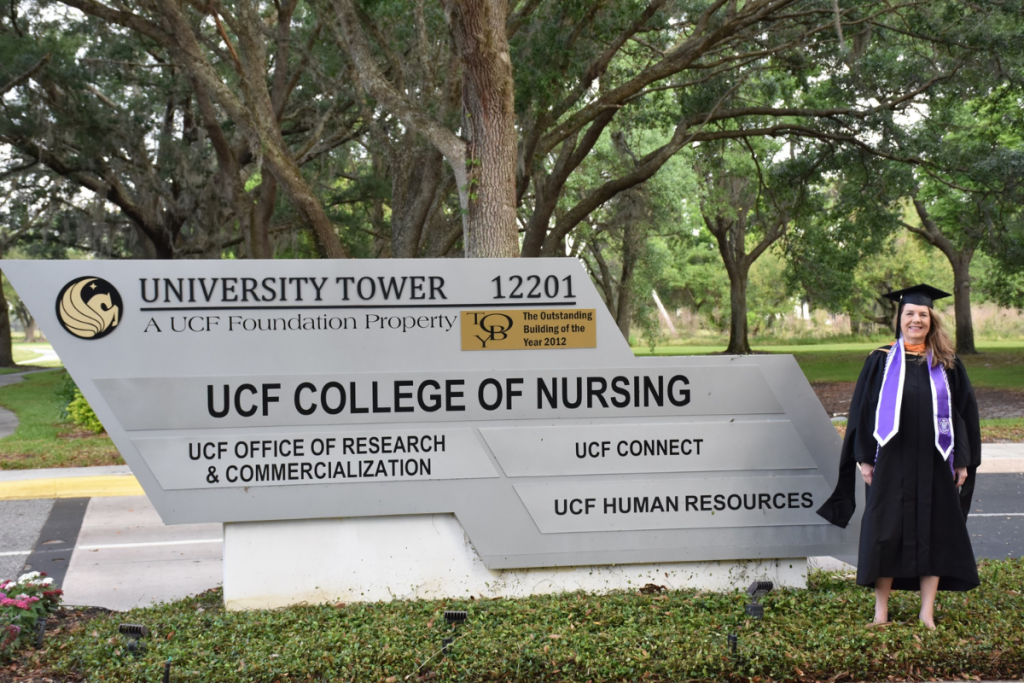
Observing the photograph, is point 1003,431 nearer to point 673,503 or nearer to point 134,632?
point 673,503

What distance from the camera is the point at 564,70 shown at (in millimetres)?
12523

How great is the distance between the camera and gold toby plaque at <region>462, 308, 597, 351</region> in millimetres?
5199

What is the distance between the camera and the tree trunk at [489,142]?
902 cm

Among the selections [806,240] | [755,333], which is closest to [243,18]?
[806,240]

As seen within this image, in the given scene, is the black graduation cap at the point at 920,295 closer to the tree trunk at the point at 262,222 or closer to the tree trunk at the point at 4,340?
the tree trunk at the point at 262,222

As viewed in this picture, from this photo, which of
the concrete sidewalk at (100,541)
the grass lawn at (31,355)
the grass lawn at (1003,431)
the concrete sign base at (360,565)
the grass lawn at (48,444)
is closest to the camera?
the concrete sign base at (360,565)

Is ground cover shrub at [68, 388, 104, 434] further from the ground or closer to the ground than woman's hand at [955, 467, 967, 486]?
further from the ground

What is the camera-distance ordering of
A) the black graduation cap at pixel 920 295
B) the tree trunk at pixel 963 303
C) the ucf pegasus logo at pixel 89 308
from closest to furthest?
the black graduation cap at pixel 920 295, the ucf pegasus logo at pixel 89 308, the tree trunk at pixel 963 303

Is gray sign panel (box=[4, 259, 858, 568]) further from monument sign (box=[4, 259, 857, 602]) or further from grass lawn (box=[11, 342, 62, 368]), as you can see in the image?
grass lawn (box=[11, 342, 62, 368])

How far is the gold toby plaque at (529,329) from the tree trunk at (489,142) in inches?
154

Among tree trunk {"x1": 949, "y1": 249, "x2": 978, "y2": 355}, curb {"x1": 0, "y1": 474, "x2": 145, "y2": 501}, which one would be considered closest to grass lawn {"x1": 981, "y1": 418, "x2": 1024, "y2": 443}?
curb {"x1": 0, "y1": 474, "x2": 145, "y2": 501}

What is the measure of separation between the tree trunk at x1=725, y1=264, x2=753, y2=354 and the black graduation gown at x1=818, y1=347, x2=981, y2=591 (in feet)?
85.3

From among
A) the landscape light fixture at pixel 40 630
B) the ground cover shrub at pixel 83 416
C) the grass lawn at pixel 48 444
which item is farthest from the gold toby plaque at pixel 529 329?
the ground cover shrub at pixel 83 416

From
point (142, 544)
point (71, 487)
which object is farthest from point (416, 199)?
point (142, 544)
